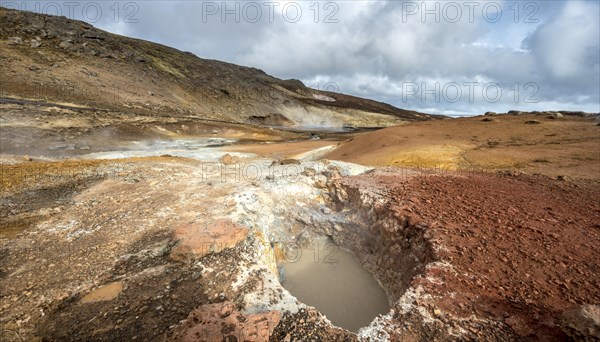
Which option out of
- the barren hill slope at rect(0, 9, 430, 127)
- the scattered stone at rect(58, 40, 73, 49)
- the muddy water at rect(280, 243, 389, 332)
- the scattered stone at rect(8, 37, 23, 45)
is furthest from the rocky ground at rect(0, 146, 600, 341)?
the scattered stone at rect(58, 40, 73, 49)

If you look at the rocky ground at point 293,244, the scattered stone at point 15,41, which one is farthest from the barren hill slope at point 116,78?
the rocky ground at point 293,244

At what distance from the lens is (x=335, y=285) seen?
779 cm

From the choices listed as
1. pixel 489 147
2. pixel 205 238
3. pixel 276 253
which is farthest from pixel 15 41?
pixel 489 147

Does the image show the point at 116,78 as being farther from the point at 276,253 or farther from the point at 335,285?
the point at 335,285

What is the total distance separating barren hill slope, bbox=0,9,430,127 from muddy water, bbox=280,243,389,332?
31.5 meters

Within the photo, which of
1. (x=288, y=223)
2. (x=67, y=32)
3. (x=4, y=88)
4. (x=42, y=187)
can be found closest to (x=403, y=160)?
(x=288, y=223)

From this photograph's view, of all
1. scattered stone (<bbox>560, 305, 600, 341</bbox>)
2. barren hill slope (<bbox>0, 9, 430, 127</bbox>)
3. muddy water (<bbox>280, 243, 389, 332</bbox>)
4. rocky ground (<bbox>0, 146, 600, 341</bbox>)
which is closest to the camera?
scattered stone (<bbox>560, 305, 600, 341</bbox>)

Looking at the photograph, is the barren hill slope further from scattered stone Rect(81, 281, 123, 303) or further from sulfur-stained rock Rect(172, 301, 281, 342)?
sulfur-stained rock Rect(172, 301, 281, 342)

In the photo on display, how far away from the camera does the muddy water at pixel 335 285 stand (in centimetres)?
676

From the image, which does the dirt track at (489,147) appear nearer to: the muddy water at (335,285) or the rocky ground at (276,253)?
the rocky ground at (276,253)

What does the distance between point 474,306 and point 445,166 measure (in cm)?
1173

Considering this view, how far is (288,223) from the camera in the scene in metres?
9.40

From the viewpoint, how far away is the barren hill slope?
31.3m

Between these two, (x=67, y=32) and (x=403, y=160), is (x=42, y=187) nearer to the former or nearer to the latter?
Answer: (x=403, y=160)
